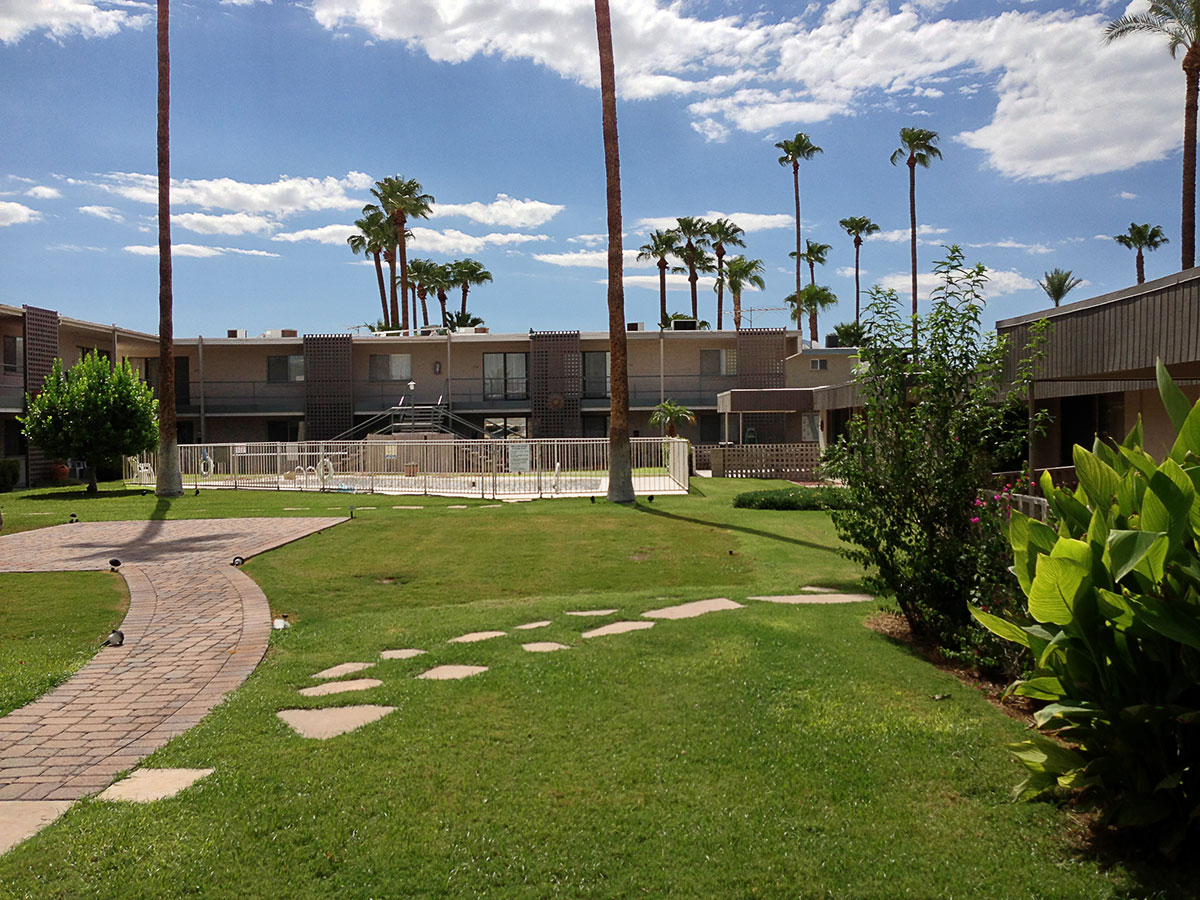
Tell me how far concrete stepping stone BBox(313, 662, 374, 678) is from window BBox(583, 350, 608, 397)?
3253 cm

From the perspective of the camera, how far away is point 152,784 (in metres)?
4.24

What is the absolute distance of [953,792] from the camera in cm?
402

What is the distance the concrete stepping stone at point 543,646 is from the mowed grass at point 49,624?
3.30m

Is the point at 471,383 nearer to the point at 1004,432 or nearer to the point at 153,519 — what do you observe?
the point at 153,519

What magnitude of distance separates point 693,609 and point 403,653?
282 cm

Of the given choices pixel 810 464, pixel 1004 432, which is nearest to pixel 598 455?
pixel 810 464

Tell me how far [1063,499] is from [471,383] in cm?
3601

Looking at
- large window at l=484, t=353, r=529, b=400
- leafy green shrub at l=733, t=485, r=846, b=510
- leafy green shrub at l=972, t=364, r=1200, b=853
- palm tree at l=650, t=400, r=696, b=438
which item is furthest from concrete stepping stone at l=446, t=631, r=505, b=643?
large window at l=484, t=353, r=529, b=400

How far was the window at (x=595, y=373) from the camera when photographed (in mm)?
38844

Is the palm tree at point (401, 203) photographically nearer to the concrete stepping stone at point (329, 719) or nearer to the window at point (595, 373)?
the window at point (595, 373)

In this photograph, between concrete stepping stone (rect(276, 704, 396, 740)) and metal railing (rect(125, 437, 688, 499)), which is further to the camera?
metal railing (rect(125, 437, 688, 499))

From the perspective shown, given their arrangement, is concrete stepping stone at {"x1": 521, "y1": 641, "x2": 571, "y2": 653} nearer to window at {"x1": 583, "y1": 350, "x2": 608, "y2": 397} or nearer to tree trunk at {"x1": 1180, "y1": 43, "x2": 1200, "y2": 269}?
tree trunk at {"x1": 1180, "y1": 43, "x2": 1200, "y2": 269}

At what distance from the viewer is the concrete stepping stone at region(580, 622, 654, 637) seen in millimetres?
7121

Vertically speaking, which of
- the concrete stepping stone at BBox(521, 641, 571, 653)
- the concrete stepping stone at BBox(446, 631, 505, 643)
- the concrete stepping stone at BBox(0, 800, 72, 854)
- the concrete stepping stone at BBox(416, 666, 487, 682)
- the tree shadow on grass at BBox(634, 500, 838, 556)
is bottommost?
the concrete stepping stone at BBox(0, 800, 72, 854)
